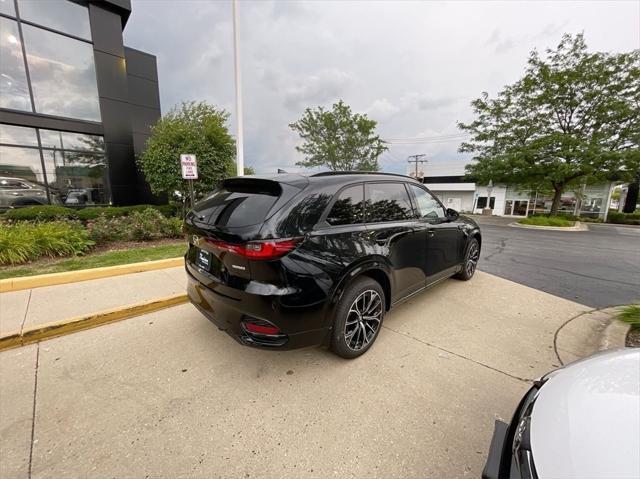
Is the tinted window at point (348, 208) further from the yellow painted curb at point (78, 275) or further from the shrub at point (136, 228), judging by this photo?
the shrub at point (136, 228)

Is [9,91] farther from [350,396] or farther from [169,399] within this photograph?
[350,396]

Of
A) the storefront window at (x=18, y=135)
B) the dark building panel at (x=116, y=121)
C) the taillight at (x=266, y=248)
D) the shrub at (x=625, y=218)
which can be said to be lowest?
the shrub at (x=625, y=218)

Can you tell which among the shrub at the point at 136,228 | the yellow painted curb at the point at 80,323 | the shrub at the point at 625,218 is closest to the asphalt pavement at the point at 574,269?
the yellow painted curb at the point at 80,323

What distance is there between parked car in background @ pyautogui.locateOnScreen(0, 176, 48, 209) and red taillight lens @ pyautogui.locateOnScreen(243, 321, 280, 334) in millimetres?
11923

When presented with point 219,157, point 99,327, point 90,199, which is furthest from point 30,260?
point 90,199

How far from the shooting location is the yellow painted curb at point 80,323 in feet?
9.80

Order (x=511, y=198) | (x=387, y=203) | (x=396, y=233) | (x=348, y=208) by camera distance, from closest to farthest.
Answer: (x=348, y=208) → (x=396, y=233) → (x=387, y=203) → (x=511, y=198)

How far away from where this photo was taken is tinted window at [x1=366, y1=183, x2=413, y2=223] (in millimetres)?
2948

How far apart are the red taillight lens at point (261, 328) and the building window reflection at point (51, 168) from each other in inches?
469

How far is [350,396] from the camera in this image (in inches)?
90.9

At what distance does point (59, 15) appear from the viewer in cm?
985

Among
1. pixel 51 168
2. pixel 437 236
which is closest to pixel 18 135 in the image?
pixel 51 168

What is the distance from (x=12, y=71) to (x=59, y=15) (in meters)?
2.58

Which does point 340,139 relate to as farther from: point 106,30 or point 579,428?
point 579,428
